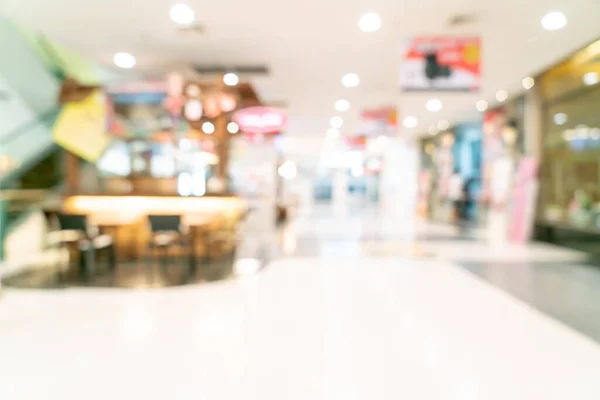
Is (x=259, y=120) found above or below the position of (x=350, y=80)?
below

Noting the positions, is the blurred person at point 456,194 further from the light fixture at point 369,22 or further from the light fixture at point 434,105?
the light fixture at point 369,22

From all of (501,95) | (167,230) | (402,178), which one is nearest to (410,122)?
(501,95)

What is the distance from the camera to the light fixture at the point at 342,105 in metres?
10.6

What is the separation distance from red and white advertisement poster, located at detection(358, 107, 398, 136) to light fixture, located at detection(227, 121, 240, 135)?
3.96m

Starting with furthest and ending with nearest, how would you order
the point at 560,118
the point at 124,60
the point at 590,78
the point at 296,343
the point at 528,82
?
1. the point at 528,82
2. the point at 560,118
3. the point at 124,60
4. the point at 590,78
5. the point at 296,343

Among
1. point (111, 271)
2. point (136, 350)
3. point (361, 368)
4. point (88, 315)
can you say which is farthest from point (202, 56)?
point (361, 368)

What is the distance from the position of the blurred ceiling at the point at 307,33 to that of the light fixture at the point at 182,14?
0.09 metres

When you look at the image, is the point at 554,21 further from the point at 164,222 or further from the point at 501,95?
the point at 164,222

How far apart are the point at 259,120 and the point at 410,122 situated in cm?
651

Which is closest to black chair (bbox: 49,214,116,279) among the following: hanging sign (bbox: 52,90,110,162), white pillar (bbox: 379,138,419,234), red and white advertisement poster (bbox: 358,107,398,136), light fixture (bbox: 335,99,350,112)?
hanging sign (bbox: 52,90,110,162)

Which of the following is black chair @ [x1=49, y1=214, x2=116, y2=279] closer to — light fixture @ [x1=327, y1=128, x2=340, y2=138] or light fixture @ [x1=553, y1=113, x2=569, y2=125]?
light fixture @ [x1=553, y1=113, x2=569, y2=125]

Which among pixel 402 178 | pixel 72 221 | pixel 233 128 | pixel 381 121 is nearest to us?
pixel 72 221

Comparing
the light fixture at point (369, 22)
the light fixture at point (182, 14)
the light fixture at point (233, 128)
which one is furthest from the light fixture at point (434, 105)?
the light fixture at point (182, 14)

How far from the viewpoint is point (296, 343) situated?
3416 millimetres
